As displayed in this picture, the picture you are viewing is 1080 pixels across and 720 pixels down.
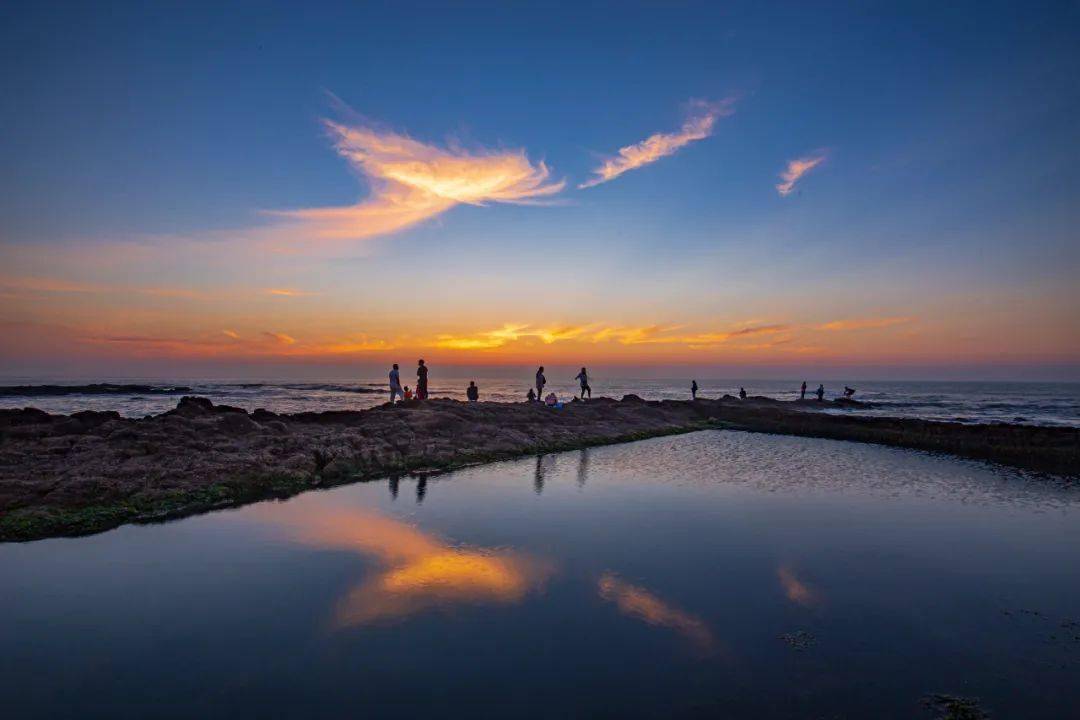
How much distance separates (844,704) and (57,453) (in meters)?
23.4

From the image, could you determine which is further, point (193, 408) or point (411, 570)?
point (193, 408)

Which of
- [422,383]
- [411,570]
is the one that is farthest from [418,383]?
[411,570]

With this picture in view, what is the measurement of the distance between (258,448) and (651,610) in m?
17.3

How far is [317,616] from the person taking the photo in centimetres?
893

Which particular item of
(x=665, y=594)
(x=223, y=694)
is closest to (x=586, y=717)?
(x=665, y=594)

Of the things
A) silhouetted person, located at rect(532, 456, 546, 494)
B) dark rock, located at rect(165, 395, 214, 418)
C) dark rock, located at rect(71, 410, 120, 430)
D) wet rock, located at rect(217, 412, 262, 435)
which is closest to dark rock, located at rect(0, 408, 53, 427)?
dark rock, located at rect(71, 410, 120, 430)

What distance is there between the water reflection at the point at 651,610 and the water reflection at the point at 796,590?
2360 mm

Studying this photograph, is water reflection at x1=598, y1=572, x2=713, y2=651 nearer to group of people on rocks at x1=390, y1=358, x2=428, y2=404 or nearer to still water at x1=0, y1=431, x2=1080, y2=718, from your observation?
still water at x1=0, y1=431, x2=1080, y2=718

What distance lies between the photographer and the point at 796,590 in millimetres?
10344

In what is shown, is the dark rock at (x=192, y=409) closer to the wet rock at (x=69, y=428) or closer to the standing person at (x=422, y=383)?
the wet rock at (x=69, y=428)

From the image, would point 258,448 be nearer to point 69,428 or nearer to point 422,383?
point 69,428

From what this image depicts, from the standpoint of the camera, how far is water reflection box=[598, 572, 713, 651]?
852cm

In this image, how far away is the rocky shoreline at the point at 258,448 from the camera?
1465 centimetres

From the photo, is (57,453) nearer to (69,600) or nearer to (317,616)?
(69,600)
